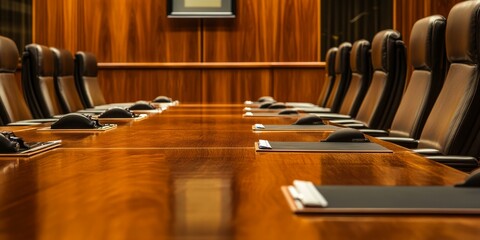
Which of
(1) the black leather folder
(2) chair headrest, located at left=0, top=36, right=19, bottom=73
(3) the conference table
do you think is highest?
(2) chair headrest, located at left=0, top=36, right=19, bottom=73

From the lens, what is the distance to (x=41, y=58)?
6.09 m

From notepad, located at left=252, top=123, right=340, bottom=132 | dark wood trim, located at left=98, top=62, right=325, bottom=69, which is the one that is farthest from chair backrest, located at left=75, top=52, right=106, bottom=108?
notepad, located at left=252, top=123, right=340, bottom=132

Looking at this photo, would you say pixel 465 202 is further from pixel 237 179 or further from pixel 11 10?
pixel 11 10

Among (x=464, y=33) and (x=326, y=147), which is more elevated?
(x=464, y=33)

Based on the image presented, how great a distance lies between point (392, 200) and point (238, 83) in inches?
326

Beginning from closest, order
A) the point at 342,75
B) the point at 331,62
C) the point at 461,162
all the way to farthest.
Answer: the point at 461,162
the point at 342,75
the point at 331,62

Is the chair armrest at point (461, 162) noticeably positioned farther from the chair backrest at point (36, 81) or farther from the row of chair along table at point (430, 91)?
the chair backrest at point (36, 81)

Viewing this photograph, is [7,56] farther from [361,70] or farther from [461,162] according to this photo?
[461,162]

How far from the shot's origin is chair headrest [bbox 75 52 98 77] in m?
7.82

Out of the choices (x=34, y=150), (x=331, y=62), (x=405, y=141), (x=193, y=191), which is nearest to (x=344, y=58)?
(x=331, y=62)

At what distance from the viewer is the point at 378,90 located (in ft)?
16.8

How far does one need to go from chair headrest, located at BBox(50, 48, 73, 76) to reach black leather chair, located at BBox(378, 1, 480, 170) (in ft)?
14.1

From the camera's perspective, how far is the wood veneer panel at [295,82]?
938 centimetres

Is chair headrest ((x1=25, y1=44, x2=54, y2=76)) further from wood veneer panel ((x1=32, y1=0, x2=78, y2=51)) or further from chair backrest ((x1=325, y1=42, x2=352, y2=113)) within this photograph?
wood veneer panel ((x1=32, y1=0, x2=78, y2=51))
